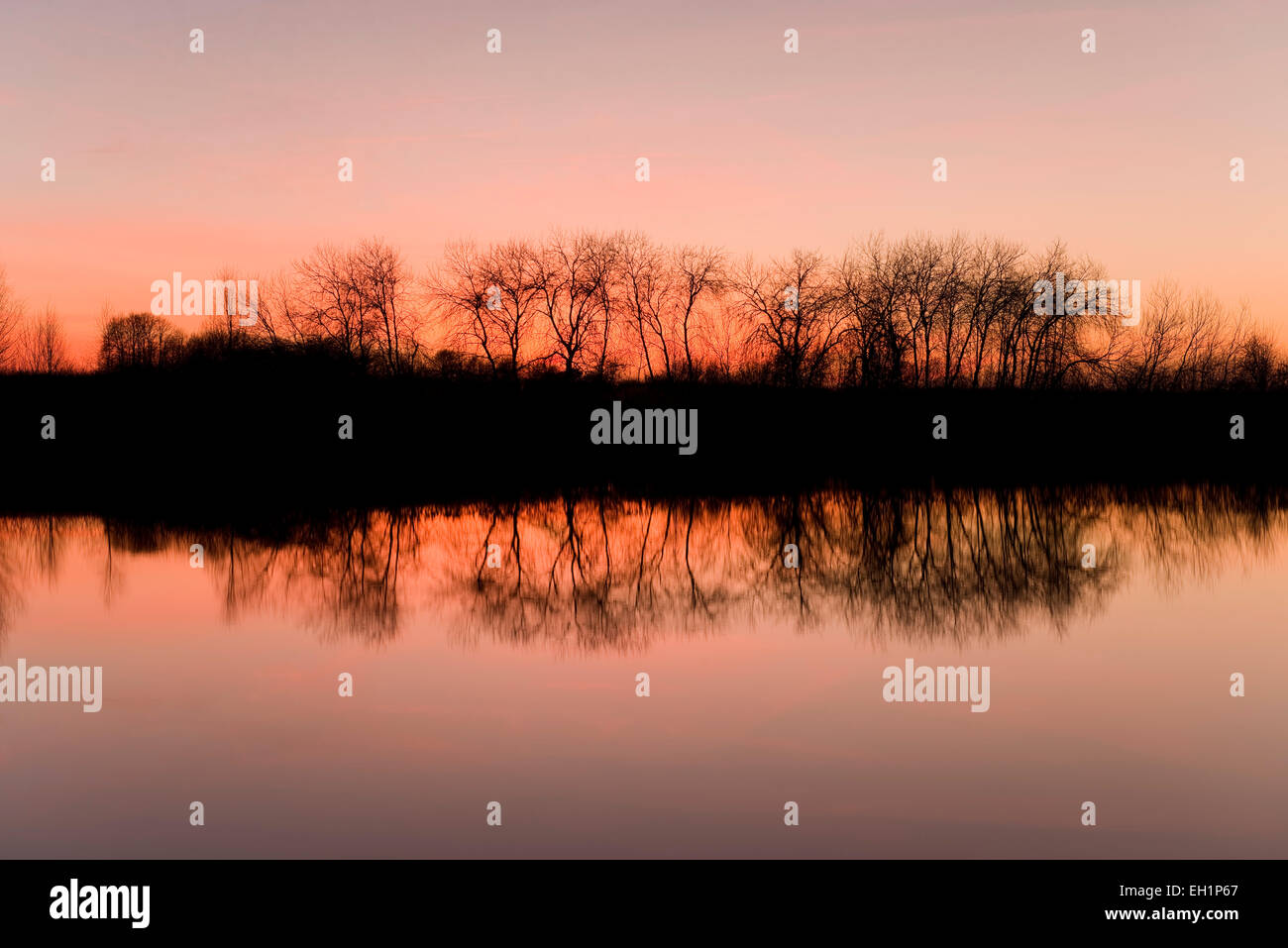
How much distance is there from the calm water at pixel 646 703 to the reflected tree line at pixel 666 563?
97mm

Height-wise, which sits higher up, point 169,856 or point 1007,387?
point 1007,387

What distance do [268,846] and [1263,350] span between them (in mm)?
72130

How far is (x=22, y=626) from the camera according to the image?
12031 millimetres

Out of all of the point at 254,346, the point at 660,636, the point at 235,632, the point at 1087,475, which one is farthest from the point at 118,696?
the point at 254,346

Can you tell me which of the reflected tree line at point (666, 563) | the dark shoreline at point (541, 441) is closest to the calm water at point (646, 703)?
the reflected tree line at point (666, 563)

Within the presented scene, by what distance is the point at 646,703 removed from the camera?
8.55 meters

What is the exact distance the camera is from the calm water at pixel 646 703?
6078 millimetres

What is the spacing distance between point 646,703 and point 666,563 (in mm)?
7123

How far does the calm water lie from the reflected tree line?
10cm

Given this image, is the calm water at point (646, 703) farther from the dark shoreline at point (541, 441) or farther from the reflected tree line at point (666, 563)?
the dark shoreline at point (541, 441)

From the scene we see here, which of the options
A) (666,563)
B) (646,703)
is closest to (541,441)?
(666,563)
